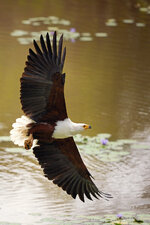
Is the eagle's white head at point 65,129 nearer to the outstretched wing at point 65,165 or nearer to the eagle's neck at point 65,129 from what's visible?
the eagle's neck at point 65,129

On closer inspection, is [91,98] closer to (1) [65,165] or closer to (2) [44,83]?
(1) [65,165]

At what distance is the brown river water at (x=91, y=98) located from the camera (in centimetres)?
492

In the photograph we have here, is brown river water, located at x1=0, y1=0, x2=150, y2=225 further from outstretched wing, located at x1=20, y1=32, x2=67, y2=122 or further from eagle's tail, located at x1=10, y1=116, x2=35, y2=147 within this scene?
outstretched wing, located at x1=20, y1=32, x2=67, y2=122

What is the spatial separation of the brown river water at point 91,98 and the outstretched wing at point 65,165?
256 millimetres

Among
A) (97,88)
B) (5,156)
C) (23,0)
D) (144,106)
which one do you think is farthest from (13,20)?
(5,156)

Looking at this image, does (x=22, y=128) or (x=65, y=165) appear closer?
(x=22, y=128)

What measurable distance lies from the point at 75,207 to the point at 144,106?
7.57ft

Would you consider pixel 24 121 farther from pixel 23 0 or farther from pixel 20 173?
pixel 23 0

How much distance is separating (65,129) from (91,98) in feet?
8.80

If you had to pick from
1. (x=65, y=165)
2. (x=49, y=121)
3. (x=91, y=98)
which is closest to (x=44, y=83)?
(x=49, y=121)

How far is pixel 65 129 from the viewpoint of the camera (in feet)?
14.5

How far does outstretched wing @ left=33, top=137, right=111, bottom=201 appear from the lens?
4586 mm

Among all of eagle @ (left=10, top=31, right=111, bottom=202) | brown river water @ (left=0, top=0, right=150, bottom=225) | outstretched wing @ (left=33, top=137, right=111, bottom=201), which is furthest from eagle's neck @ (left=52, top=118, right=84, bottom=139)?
brown river water @ (left=0, top=0, right=150, bottom=225)

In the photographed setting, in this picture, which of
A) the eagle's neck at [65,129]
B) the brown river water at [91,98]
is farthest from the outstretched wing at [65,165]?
the brown river water at [91,98]
